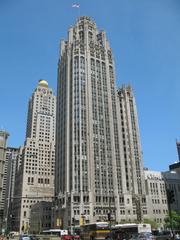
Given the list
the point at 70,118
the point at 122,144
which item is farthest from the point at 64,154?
the point at 122,144

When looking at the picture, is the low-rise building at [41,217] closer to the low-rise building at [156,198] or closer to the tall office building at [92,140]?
the tall office building at [92,140]

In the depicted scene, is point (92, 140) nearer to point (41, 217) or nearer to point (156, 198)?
point (156, 198)

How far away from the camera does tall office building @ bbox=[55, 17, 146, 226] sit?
13288cm

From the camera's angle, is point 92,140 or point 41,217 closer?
point 92,140

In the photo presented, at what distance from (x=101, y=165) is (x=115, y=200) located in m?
18.2

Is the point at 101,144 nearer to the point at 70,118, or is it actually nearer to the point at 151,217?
the point at 70,118

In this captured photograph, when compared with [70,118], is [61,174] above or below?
below

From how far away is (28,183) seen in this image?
192375mm

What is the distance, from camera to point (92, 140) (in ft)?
467

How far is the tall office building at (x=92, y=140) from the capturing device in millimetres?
132875

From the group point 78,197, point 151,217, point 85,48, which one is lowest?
point 151,217

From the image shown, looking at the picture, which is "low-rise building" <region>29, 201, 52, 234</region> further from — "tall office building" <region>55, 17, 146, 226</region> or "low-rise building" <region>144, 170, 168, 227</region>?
"low-rise building" <region>144, 170, 168, 227</region>

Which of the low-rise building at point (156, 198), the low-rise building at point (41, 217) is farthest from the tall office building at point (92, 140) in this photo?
the low-rise building at point (41, 217)

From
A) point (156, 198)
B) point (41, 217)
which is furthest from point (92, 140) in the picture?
point (41, 217)
